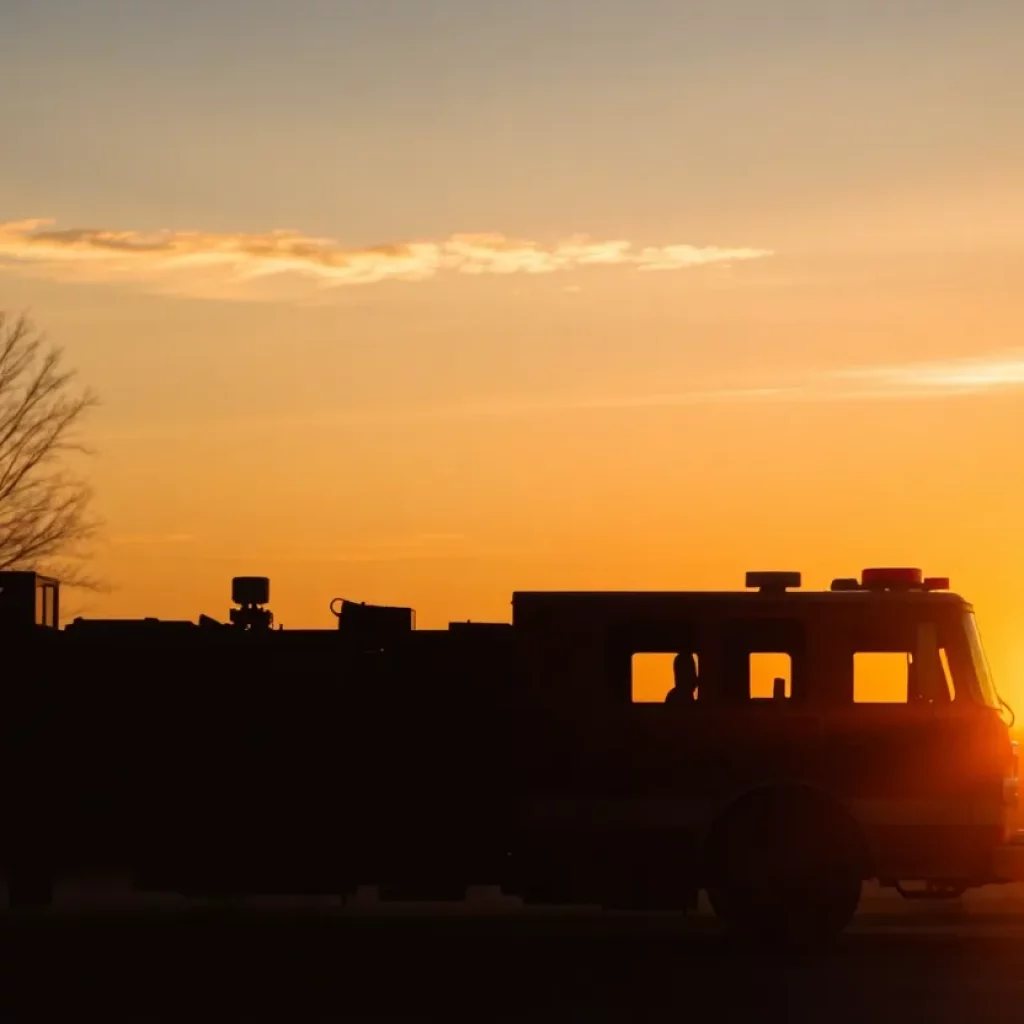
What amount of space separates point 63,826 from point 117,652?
1407 mm

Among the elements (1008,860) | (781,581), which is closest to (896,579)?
(781,581)

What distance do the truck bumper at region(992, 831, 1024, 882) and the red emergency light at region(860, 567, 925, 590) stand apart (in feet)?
6.69

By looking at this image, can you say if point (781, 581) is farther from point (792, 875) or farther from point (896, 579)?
point (792, 875)

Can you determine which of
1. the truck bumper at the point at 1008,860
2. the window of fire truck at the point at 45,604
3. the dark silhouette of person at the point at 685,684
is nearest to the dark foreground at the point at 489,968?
the truck bumper at the point at 1008,860

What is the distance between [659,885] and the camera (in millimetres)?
15914

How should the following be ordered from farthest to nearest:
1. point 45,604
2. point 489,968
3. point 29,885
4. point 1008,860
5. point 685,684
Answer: point 45,604 → point 29,885 → point 685,684 → point 1008,860 → point 489,968

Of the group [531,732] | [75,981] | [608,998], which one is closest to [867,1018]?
[608,998]

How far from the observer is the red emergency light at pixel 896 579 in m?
16.2

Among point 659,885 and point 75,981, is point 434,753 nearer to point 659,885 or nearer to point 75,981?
point 659,885

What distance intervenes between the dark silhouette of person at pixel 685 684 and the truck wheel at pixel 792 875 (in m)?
0.94

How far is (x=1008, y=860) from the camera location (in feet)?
52.3

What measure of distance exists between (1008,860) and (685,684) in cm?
276

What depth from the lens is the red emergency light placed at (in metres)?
16.2

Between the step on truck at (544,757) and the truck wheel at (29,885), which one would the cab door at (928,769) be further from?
the truck wheel at (29,885)
